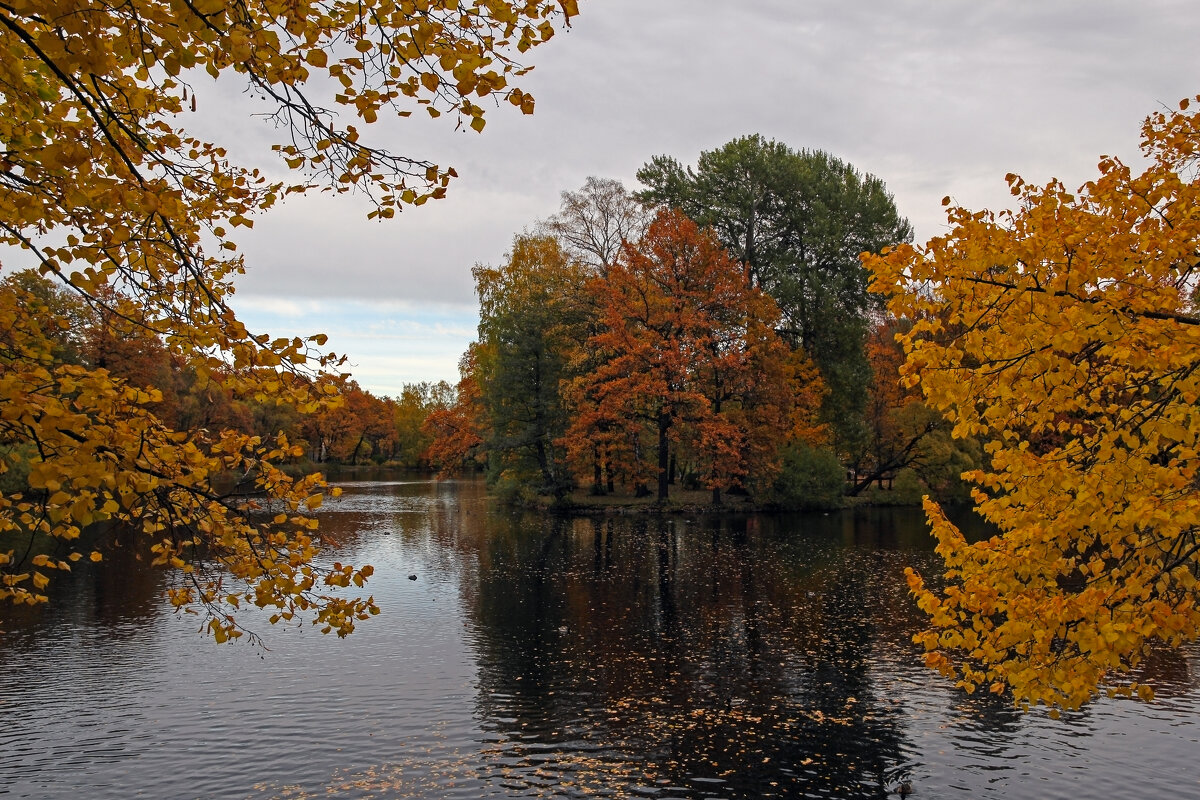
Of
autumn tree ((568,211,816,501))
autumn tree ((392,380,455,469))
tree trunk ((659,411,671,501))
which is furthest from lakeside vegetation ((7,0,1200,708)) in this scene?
autumn tree ((392,380,455,469))

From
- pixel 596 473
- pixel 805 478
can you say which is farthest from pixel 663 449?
pixel 805 478

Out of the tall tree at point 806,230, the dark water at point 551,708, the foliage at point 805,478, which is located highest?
the tall tree at point 806,230

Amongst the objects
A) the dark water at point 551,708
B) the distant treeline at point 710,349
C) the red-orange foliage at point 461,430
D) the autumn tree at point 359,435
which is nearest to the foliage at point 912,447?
the distant treeline at point 710,349

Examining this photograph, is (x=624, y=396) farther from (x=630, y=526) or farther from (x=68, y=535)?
(x=68, y=535)

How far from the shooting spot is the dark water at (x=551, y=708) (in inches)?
377

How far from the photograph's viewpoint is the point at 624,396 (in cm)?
3466

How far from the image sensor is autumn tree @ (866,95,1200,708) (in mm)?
5590

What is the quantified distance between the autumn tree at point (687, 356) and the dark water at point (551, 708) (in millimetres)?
15562

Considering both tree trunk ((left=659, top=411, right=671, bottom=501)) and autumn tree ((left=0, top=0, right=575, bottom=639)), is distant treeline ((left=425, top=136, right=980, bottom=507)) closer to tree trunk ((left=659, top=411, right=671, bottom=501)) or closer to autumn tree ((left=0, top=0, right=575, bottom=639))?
tree trunk ((left=659, top=411, right=671, bottom=501))

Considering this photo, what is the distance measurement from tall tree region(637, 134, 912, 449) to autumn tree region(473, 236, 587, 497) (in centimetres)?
721

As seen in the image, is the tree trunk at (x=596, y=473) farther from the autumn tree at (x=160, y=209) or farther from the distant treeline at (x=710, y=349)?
the autumn tree at (x=160, y=209)

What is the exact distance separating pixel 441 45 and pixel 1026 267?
4279mm

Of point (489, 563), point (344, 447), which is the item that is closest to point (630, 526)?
point (489, 563)

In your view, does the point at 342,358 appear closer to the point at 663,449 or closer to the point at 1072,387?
Answer: the point at 1072,387
